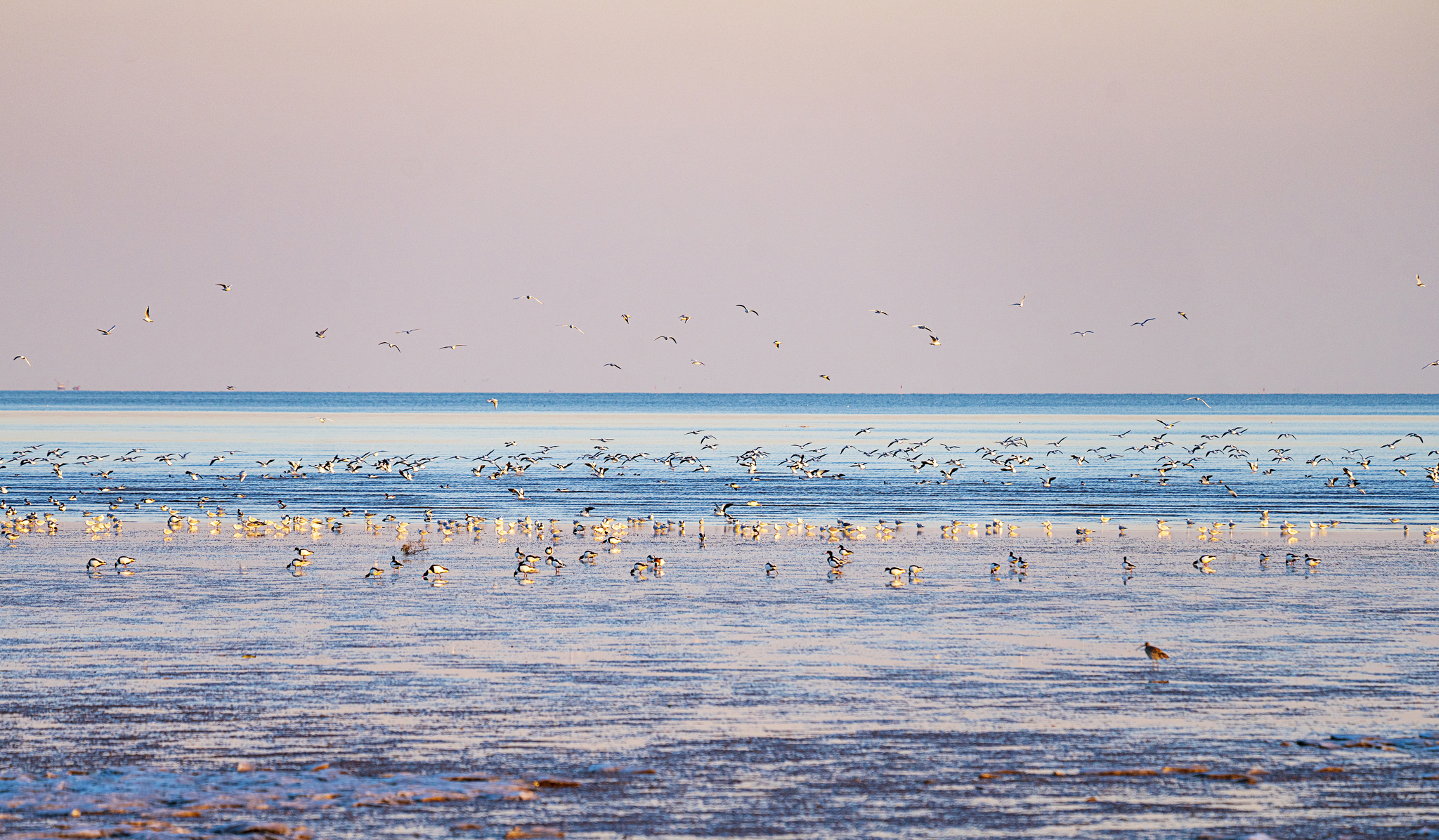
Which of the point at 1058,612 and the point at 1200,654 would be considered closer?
the point at 1200,654

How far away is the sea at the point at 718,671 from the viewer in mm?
12734

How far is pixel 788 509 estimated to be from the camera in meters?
46.6

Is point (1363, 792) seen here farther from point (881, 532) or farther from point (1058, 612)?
point (881, 532)

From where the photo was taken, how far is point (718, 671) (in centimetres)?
1856

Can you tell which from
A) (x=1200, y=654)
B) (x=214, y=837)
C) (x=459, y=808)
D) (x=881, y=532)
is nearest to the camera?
(x=214, y=837)

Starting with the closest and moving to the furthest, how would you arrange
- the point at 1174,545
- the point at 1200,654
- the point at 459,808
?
the point at 459,808 < the point at 1200,654 < the point at 1174,545

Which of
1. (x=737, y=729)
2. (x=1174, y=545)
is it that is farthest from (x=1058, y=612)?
(x=1174, y=545)

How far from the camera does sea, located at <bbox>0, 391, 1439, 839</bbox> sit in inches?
501

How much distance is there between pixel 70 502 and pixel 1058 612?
116 ft

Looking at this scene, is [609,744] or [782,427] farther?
[782,427]

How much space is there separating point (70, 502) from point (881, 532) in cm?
2700

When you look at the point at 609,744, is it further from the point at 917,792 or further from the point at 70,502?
the point at 70,502

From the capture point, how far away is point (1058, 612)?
23.7m

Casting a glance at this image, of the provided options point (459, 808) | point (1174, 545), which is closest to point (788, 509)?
point (1174, 545)
